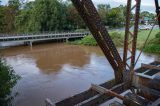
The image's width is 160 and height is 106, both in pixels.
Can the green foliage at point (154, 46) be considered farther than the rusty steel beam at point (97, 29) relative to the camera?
Yes

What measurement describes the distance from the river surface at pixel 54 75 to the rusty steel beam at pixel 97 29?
835cm

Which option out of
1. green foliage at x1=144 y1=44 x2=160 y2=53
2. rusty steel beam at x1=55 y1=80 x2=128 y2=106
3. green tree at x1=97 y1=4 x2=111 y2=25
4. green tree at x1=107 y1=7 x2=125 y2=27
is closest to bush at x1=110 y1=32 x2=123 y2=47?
green foliage at x1=144 y1=44 x2=160 y2=53

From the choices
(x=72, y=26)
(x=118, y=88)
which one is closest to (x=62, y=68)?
(x=118, y=88)

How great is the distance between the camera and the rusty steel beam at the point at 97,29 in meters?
3.30

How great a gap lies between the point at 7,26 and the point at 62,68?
2975 cm

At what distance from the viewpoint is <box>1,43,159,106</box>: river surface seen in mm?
14477

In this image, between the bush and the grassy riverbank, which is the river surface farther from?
the bush

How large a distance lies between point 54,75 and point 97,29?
16095mm

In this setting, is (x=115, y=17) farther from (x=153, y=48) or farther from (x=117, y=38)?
(x=153, y=48)

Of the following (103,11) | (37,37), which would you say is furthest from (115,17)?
(37,37)

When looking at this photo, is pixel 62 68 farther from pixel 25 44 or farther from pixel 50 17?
pixel 50 17

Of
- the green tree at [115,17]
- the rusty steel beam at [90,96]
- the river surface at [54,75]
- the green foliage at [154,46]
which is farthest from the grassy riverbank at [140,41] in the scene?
the rusty steel beam at [90,96]

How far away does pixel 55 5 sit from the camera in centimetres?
4316

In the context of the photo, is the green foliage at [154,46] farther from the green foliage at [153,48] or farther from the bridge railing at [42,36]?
the bridge railing at [42,36]
